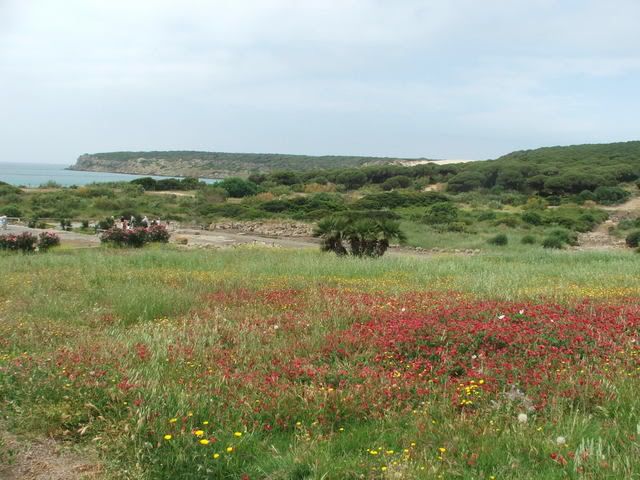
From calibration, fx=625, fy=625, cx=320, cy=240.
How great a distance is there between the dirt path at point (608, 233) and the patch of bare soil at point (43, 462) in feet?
114

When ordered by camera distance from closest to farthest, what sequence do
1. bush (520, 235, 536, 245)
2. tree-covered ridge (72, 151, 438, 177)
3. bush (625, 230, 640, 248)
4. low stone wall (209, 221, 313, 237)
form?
bush (520, 235, 536, 245) → bush (625, 230, 640, 248) → low stone wall (209, 221, 313, 237) → tree-covered ridge (72, 151, 438, 177)

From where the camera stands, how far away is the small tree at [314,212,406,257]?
74.0 feet

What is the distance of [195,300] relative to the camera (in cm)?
898

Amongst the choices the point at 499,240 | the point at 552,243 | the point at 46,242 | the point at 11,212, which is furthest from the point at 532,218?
the point at 11,212

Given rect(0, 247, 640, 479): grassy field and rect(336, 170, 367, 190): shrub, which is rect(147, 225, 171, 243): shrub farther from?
rect(336, 170, 367, 190): shrub

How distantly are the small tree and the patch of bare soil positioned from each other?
1835 cm

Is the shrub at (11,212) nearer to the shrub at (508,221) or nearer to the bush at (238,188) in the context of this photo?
the bush at (238,188)

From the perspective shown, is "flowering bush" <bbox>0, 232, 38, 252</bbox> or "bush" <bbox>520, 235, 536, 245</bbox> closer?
"flowering bush" <bbox>0, 232, 38, 252</bbox>

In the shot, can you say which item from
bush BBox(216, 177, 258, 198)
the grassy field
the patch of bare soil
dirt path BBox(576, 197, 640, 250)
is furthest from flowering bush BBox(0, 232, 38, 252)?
bush BBox(216, 177, 258, 198)

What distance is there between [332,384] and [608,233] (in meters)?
43.5

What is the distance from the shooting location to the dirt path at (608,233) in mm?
37375

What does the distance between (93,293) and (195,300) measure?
1842 mm

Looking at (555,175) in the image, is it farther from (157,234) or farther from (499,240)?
(157,234)

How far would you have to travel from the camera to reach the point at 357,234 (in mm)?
22625
